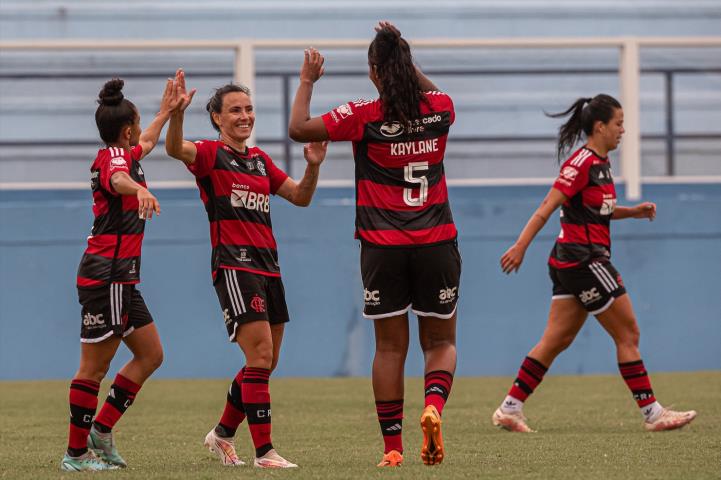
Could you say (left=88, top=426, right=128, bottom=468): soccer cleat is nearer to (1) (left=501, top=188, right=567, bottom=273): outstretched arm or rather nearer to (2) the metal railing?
(1) (left=501, top=188, right=567, bottom=273): outstretched arm

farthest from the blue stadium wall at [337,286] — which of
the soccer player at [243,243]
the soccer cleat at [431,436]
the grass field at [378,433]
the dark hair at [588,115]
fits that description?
the soccer cleat at [431,436]

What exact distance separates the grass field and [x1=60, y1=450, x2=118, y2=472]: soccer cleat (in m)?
0.09

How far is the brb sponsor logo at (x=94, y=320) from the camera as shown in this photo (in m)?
5.49

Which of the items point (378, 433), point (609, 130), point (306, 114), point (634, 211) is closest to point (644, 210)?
point (634, 211)

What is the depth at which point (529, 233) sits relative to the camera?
251 inches

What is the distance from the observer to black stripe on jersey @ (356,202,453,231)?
17.3ft

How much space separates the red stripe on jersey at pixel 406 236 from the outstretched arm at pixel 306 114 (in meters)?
0.43

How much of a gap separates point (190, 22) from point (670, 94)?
16.4ft

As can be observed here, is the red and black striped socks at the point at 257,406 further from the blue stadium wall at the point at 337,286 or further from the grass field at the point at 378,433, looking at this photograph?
the blue stadium wall at the point at 337,286

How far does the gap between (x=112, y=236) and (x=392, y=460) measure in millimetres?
1471

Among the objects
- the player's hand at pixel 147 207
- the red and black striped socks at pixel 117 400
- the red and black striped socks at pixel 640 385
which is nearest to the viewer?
the player's hand at pixel 147 207

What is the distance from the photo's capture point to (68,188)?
1064cm

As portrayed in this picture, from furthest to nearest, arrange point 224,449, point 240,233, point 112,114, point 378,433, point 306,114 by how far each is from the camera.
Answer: point 378,433
point 224,449
point 112,114
point 240,233
point 306,114

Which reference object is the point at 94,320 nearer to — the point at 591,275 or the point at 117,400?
the point at 117,400
